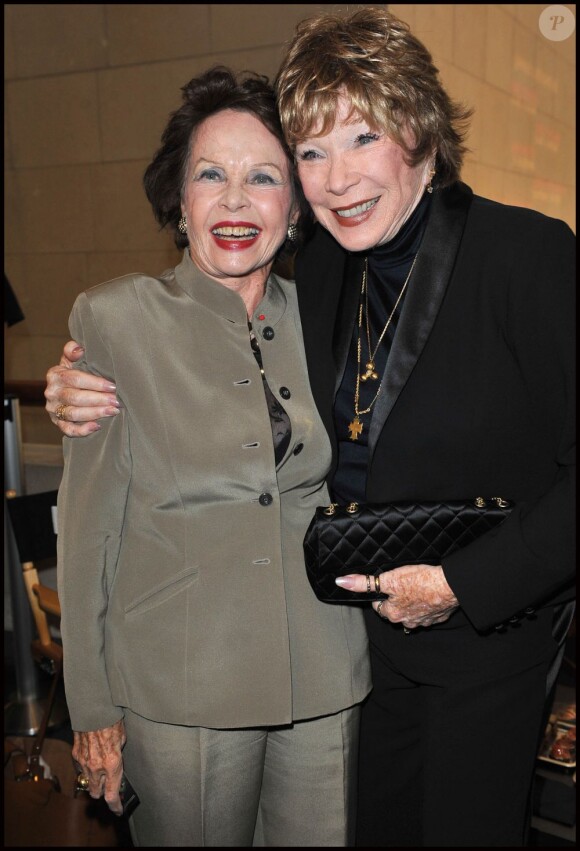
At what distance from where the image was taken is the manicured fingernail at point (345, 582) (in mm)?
1613

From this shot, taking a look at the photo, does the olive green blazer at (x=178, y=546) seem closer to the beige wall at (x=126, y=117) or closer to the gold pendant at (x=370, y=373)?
the gold pendant at (x=370, y=373)

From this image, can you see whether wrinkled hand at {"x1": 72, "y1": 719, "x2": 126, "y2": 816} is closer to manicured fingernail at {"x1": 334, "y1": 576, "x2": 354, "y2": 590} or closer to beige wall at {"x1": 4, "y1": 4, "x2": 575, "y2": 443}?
manicured fingernail at {"x1": 334, "y1": 576, "x2": 354, "y2": 590}

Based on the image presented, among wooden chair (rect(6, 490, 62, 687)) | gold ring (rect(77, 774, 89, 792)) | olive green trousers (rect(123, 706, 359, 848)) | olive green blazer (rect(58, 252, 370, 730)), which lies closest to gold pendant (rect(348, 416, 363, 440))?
olive green blazer (rect(58, 252, 370, 730))

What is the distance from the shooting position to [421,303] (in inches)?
64.8

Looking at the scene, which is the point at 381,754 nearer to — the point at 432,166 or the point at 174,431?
the point at 174,431

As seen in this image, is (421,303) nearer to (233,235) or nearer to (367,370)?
(367,370)

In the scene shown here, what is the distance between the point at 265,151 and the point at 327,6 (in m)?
2.31

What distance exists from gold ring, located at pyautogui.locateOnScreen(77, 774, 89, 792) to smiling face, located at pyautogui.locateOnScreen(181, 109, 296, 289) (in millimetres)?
1115

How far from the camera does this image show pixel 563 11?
11.5 ft

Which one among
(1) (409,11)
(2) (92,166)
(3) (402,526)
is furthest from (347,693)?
(2) (92,166)

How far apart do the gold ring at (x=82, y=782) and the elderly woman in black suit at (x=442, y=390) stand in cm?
69

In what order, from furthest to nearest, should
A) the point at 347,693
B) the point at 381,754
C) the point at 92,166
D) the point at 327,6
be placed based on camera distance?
the point at 92,166
the point at 327,6
the point at 381,754
the point at 347,693

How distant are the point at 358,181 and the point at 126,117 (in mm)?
3078

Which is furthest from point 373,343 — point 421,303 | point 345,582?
point 345,582
